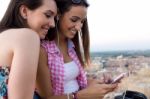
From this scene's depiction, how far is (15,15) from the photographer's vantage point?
1.82 m

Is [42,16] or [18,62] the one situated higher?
[42,16]

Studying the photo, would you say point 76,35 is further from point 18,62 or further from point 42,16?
point 18,62

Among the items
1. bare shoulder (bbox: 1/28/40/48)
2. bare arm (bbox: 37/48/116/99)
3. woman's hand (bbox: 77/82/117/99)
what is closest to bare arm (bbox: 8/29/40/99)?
bare shoulder (bbox: 1/28/40/48)

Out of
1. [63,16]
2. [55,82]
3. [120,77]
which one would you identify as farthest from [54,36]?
[120,77]

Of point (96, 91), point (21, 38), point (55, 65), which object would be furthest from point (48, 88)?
point (21, 38)

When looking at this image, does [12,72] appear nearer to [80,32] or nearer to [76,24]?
[76,24]

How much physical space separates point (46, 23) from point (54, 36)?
0.36 m

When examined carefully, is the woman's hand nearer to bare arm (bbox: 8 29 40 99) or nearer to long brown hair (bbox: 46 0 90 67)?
long brown hair (bbox: 46 0 90 67)

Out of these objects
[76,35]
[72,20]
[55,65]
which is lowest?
[55,65]

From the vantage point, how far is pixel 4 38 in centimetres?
154

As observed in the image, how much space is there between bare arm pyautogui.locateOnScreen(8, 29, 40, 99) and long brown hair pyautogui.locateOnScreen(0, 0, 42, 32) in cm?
28

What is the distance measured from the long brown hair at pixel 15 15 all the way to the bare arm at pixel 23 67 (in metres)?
0.28

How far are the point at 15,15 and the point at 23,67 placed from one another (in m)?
0.45

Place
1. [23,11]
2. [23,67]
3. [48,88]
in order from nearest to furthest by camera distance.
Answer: [23,67]
[23,11]
[48,88]
